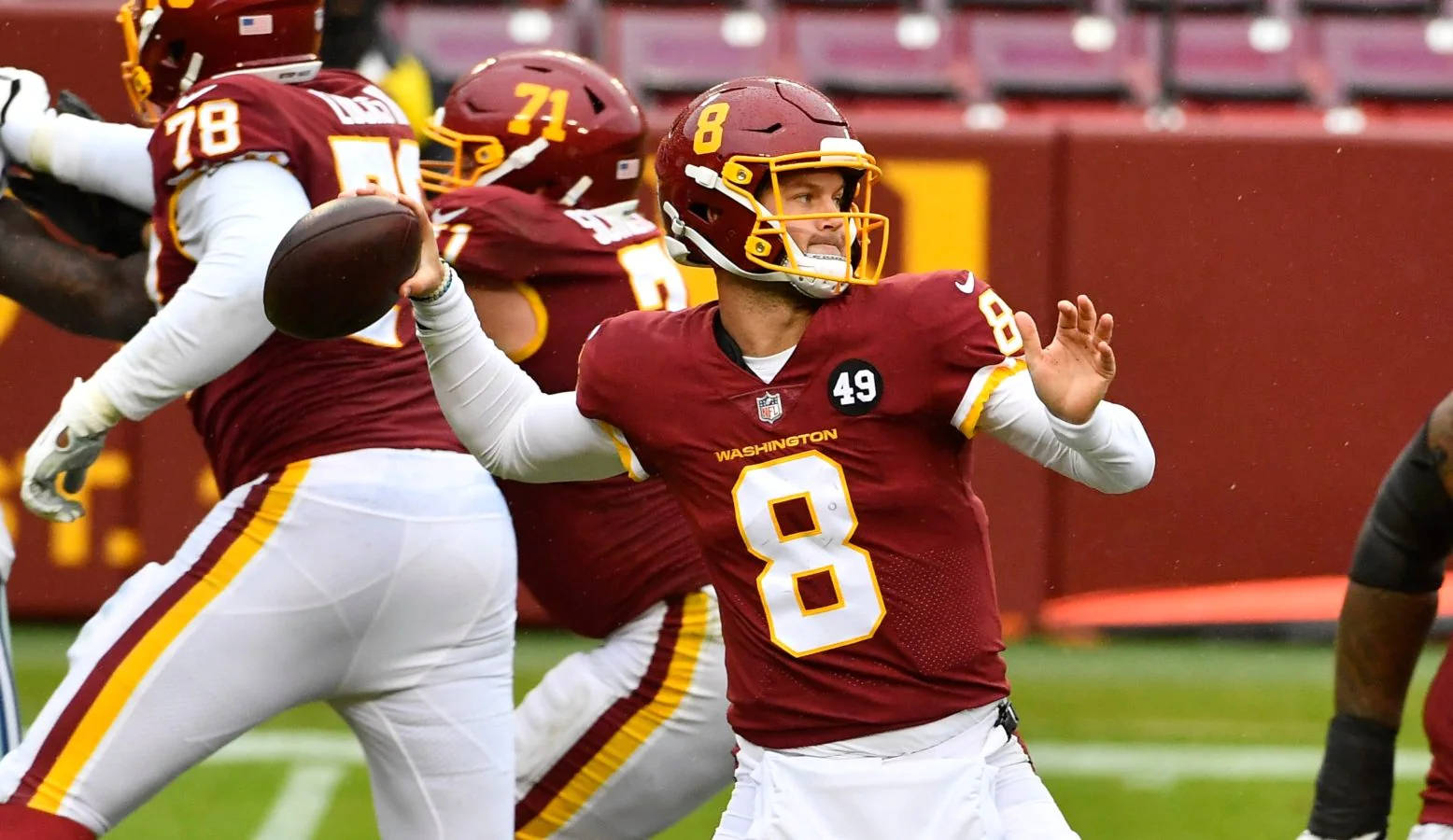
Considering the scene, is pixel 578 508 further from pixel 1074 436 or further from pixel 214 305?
pixel 1074 436

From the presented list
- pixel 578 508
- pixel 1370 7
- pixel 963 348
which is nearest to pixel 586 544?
pixel 578 508

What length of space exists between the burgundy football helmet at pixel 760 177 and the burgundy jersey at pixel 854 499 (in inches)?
3.4

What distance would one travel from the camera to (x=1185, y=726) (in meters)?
6.12

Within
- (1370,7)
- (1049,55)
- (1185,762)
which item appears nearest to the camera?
(1185,762)

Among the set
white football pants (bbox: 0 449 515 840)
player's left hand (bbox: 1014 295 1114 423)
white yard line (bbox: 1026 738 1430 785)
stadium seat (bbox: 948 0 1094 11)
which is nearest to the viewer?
player's left hand (bbox: 1014 295 1114 423)

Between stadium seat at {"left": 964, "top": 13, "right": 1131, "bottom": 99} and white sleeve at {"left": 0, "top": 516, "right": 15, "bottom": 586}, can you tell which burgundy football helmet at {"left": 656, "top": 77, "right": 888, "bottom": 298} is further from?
stadium seat at {"left": 964, "top": 13, "right": 1131, "bottom": 99}

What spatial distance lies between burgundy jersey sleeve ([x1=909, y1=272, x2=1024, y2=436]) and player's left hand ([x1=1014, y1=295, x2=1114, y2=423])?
0.09m

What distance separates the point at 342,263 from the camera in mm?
2982

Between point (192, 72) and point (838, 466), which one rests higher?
point (192, 72)

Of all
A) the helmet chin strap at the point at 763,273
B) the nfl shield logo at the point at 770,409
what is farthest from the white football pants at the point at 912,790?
the helmet chin strap at the point at 763,273

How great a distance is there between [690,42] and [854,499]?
5.80 m

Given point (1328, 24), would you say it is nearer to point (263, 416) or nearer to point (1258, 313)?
point (1258, 313)

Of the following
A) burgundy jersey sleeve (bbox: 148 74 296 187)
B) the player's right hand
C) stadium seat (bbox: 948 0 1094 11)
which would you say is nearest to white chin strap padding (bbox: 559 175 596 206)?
burgundy jersey sleeve (bbox: 148 74 296 187)

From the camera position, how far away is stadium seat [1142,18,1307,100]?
8.44 metres
